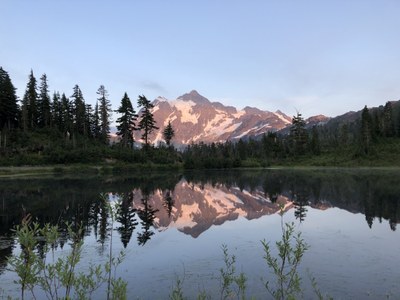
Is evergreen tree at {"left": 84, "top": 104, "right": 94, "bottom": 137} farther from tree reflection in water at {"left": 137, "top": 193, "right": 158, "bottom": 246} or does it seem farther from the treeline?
tree reflection in water at {"left": 137, "top": 193, "right": 158, "bottom": 246}

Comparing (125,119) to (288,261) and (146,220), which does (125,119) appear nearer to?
(146,220)

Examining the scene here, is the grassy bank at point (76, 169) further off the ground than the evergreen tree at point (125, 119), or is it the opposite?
the evergreen tree at point (125, 119)

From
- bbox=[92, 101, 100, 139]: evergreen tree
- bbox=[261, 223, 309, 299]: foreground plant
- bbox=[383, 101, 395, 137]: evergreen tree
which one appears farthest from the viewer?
bbox=[383, 101, 395, 137]: evergreen tree

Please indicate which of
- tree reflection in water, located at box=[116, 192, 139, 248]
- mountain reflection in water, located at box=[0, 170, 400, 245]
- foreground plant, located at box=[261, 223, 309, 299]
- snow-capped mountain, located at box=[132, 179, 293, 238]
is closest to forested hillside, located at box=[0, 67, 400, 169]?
mountain reflection in water, located at box=[0, 170, 400, 245]

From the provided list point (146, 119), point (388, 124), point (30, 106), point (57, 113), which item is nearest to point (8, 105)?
point (30, 106)

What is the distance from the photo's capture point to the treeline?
88.7m

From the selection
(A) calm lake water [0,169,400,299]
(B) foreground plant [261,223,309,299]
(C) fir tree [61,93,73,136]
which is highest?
(C) fir tree [61,93,73,136]

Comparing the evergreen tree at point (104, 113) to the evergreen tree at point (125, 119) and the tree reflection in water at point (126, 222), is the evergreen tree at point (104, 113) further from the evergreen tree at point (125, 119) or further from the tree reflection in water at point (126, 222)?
the tree reflection in water at point (126, 222)

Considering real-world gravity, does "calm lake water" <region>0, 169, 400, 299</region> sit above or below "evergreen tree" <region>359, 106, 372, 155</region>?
below

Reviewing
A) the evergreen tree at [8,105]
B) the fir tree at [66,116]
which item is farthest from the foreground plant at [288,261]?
the fir tree at [66,116]

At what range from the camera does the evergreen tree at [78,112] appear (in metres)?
112

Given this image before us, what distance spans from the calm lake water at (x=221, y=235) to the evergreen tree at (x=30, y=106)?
197 feet

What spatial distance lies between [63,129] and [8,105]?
18.0 meters

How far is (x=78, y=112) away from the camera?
367 ft
